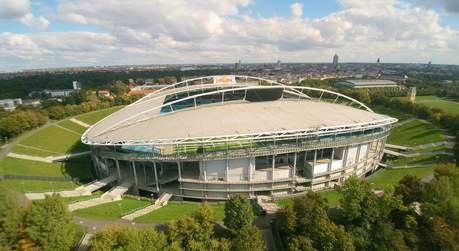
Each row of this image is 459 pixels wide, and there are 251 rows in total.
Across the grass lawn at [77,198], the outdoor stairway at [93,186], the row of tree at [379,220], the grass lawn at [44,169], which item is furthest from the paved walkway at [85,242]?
the grass lawn at [44,169]

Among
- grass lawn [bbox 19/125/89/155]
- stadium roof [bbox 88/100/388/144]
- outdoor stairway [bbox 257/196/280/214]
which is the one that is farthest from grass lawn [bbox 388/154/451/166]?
grass lawn [bbox 19/125/89/155]

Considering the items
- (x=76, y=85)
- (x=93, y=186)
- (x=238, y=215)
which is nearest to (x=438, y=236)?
(x=238, y=215)

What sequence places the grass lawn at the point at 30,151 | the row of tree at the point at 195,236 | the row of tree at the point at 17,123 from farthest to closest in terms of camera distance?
the row of tree at the point at 17,123, the grass lawn at the point at 30,151, the row of tree at the point at 195,236

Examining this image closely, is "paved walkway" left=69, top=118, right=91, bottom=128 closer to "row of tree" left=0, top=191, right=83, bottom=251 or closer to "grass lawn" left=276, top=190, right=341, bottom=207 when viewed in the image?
"row of tree" left=0, top=191, right=83, bottom=251

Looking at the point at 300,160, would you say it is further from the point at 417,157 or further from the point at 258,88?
the point at 417,157

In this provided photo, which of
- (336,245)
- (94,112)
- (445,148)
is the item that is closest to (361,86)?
(445,148)

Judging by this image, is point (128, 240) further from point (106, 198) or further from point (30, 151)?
point (30, 151)

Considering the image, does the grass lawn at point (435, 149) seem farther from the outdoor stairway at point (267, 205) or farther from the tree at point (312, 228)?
the tree at point (312, 228)
